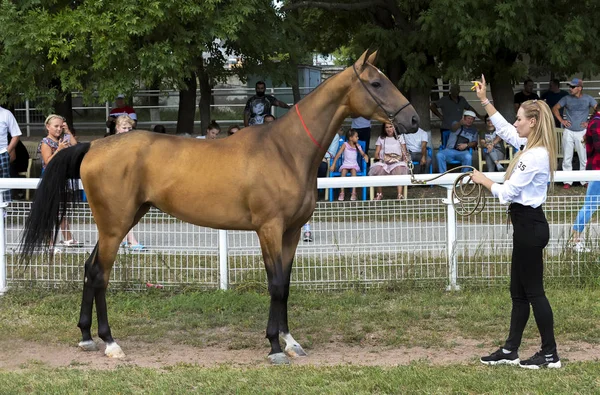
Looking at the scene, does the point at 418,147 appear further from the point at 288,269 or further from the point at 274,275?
the point at 274,275

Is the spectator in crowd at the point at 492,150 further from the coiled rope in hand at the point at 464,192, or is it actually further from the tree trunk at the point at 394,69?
the coiled rope in hand at the point at 464,192

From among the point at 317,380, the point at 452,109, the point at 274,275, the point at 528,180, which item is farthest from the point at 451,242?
the point at 452,109

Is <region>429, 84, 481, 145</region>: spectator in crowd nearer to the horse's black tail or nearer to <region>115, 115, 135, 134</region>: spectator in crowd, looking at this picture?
<region>115, 115, 135, 134</region>: spectator in crowd

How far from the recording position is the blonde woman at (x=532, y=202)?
603cm

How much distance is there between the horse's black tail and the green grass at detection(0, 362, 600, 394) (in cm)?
145

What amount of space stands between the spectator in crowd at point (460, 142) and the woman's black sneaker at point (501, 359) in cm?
989

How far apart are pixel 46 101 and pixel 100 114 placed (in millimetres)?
16104

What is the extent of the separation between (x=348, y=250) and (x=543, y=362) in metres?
2.97

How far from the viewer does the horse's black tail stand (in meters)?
7.32

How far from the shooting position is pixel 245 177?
22.4 feet

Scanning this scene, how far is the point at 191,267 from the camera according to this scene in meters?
8.83

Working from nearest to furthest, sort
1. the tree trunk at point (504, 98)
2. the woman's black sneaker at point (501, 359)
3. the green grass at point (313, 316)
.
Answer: the woman's black sneaker at point (501, 359) → the green grass at point (313, 316) → the tree trunk at point (504, 98)

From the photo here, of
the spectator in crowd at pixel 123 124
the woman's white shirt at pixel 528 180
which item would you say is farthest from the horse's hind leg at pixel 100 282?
the woman's white shirt at pixel 528 180

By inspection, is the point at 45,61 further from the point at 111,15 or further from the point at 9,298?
the point at 9,298
